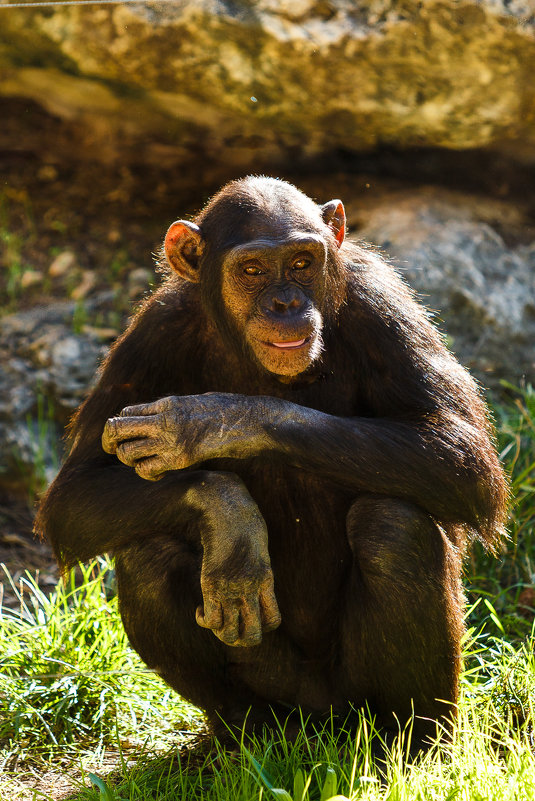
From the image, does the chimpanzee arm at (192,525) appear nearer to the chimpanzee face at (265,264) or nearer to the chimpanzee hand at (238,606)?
the chimpanzee hand at (238,606)

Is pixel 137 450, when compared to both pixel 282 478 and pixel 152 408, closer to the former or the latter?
pixel 152 408

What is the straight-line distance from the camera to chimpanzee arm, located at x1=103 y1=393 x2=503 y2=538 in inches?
171

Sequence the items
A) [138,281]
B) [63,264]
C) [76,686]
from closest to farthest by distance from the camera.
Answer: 1. [76,686]
2. [138,281]
3. [63,264]

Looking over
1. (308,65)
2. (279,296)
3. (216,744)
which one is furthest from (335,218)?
(308,65)

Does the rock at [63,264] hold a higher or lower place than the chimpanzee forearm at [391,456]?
lower

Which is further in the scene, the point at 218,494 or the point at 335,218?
the point at 335,218

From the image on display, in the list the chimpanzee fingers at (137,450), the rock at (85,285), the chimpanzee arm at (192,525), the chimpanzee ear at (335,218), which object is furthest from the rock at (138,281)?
the chimpanzee fingers at (137,450)

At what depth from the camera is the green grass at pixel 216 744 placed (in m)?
4.01

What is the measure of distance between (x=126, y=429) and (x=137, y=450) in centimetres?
11

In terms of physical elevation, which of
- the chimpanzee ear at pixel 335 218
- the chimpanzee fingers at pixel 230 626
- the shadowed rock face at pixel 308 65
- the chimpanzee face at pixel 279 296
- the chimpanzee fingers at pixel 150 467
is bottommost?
the chimpanzee fingers at pixel 230 626

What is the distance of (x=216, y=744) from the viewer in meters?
4.68

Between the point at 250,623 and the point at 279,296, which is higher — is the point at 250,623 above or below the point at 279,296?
below

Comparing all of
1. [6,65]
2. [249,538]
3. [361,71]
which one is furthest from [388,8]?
[249,538]

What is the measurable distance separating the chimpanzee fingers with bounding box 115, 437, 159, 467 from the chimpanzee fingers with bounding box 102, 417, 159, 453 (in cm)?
3
